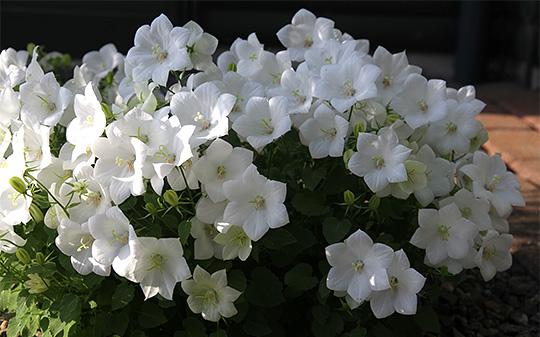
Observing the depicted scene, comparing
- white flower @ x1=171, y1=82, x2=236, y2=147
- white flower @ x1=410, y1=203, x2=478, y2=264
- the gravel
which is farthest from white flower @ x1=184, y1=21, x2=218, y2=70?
the gravel

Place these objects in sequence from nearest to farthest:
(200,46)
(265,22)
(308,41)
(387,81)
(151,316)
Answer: (151,316) → (200,46) → (387,81) → (308,41) → (265,22)

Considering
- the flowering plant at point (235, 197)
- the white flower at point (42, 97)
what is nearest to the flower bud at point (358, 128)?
the flowering plant at point (235, 197)

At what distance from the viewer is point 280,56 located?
4.84 ft

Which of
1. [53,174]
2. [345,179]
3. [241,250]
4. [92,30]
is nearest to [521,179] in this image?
[345,179]

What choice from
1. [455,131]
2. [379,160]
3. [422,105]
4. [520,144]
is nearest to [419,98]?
[422,105]

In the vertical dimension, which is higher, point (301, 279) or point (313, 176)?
point (313, 176)

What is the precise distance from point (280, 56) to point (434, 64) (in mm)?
4036

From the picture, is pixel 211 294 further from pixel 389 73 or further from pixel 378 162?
pixel 389 73

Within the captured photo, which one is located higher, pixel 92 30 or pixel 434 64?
pixel 92 30

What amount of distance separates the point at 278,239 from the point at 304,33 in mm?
604

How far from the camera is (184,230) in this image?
3.87ft

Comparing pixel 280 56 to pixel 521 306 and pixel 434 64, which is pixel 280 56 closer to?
pixel 521 306

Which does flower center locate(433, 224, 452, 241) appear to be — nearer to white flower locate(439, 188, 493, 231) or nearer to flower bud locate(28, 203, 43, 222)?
white flower locate(439, 188, 493, 231)

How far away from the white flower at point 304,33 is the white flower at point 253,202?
0.48 meters
